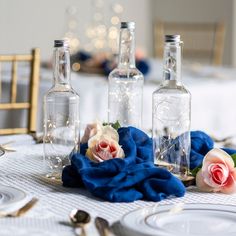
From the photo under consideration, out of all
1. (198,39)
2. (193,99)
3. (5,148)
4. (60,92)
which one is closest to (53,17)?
(198,39)

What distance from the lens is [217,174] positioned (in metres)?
1.22

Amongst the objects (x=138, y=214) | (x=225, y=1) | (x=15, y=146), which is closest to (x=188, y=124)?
(x=138, y=214)

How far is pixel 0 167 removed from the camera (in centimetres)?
139

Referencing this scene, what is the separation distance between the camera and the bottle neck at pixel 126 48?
1.43m

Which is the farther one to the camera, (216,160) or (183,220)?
(216,160)

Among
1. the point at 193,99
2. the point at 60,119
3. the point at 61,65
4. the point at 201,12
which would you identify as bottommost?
the point at 193,99

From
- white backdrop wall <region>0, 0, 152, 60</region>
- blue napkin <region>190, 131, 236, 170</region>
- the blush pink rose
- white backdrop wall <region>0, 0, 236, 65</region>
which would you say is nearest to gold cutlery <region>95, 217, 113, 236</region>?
the blush pink rose

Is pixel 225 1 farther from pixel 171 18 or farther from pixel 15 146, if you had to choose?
pixel 15 146

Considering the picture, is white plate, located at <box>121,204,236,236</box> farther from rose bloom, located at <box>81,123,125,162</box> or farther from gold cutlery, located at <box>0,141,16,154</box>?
gold cutlery, located at <box>0,141,16,154</box>

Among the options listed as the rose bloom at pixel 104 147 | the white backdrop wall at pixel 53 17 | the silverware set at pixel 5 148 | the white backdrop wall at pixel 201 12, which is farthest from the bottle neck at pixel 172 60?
the white backdrop wall at pixel 201 12

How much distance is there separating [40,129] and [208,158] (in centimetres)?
151

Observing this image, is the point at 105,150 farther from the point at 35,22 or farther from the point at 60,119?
the point at 35,22

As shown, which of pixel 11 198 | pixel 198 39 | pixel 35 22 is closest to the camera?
pixel 11 198

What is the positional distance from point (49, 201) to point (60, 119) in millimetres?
222
